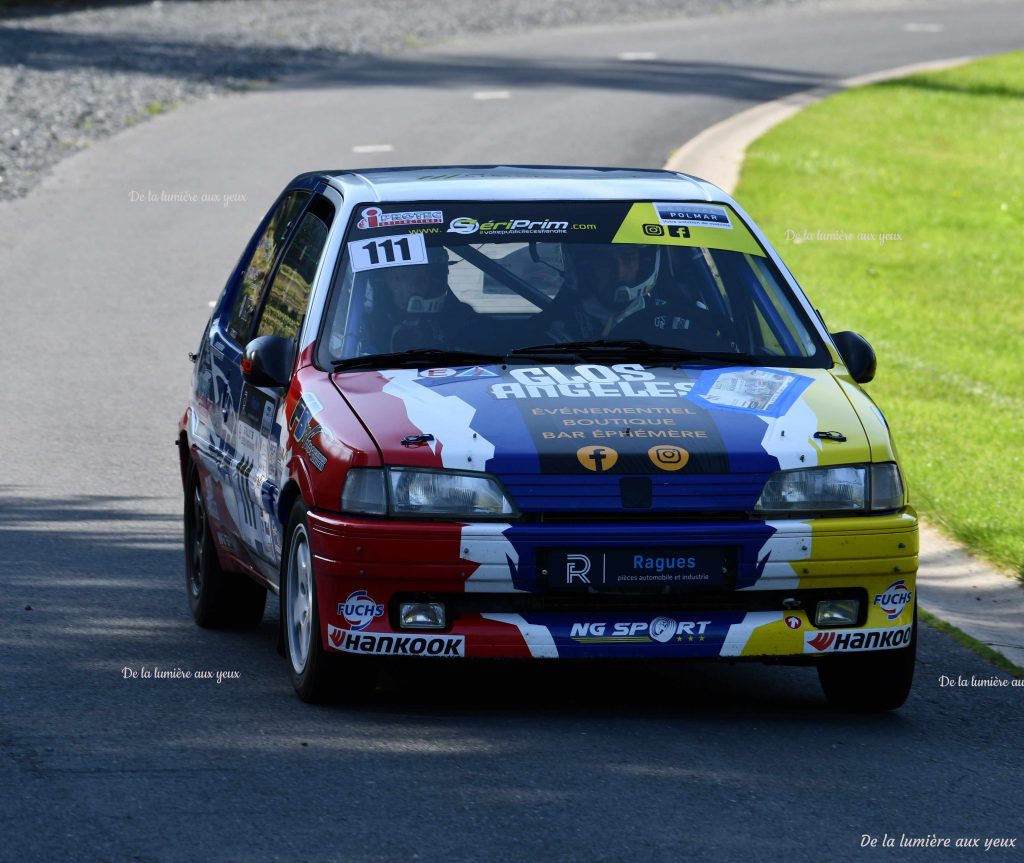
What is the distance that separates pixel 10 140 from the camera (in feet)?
77.4

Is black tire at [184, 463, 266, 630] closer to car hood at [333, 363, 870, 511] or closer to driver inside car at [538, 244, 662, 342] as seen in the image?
car hood at [333, 363, 870, 511]

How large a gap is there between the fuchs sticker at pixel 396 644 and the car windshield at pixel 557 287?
3.59ft

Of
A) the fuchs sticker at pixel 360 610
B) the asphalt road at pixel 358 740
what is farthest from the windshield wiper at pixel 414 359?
the asphalt road at pixel 358 740

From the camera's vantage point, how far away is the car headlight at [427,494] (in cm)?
621

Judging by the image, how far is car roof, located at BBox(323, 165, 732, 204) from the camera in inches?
298

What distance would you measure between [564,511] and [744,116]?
20.4m

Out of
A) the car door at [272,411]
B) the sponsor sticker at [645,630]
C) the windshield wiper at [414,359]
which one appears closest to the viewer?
the sponsor sticker at [645,630]

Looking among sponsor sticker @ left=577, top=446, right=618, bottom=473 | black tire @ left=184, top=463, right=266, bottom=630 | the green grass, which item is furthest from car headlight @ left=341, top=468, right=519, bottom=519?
the green grass

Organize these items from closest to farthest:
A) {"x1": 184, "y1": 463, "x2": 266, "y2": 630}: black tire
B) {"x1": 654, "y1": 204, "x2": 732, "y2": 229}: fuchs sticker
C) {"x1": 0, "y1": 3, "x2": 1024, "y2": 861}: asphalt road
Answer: {"x1": 0, "y1": 3, "x2": 1024, "y2": 861}: asphalt road → {"x1": 654, "y1": 204, "x2": 732, "y2": 229}: fuchs sticker → {"x1": 184, "y1": 463, "x2": 266, "y2": 630}: black tire

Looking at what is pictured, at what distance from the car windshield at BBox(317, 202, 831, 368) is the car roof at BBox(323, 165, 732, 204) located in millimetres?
58

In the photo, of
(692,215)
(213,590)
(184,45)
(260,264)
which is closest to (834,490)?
(692,215)

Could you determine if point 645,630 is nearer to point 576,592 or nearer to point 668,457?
point 576,592

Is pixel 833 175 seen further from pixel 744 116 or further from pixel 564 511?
pixel 564 511

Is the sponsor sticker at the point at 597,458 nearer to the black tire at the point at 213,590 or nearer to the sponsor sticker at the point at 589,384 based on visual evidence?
the sponsor sticker at the point at 589,384
